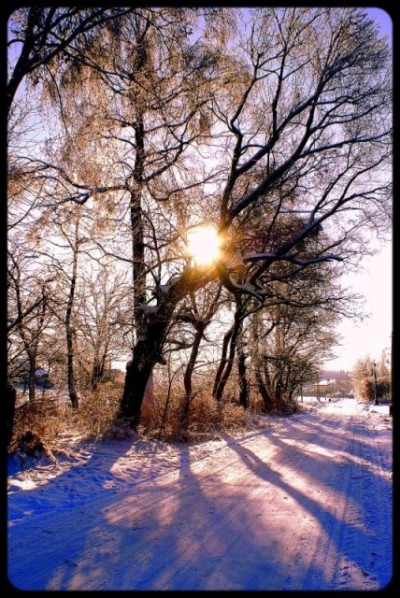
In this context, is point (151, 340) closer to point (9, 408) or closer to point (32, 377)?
point (32, 377)

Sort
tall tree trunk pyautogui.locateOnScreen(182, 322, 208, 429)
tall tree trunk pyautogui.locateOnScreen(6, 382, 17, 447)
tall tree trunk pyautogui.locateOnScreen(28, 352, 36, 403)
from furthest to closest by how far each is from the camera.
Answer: tall tree trunk pyautogui.locateOnScreen(182, 322, 208, 429)
tall tree trunk pyautogui.locateOnScreen(28, 352, 36, 403)
tall tree trunk pyautogui.locateOnScreen(6, 382, 17, 447)

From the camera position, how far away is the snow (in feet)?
9.78

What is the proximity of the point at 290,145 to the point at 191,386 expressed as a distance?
7089 millimetres

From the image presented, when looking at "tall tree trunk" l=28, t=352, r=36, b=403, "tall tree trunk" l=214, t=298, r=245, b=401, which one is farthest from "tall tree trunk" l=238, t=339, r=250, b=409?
"tall tree trunk" l=28, t=352, r=36, b=403

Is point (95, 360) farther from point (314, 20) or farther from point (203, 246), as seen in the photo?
point (314, 20)

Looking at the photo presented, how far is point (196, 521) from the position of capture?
4.16 metres

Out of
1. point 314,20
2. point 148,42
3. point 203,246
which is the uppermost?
point 314,20

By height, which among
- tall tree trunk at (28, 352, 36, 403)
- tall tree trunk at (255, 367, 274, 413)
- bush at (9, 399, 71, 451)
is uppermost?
tall tree trunk at (28, 352, 36, 403)

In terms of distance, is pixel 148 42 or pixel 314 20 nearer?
pixel 148 42

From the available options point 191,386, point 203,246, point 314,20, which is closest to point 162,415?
point 191,386

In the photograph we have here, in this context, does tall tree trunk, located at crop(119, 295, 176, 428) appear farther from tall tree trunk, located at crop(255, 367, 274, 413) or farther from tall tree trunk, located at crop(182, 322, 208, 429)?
tall tree trunk, located at crop(255, 367, 274, 413)

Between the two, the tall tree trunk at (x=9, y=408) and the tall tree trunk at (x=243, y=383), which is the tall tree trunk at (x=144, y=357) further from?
the tall tree trunk at (x=243, y=383)

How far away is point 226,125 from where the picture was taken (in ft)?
31.3

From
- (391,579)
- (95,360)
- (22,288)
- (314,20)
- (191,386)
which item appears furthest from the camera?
(95,360)
